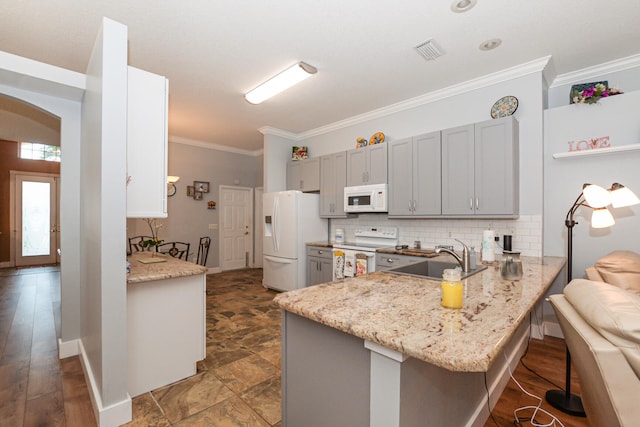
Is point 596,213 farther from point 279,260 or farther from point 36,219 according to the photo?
point 36,219

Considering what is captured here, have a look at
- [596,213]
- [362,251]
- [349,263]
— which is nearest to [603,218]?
[596,213]

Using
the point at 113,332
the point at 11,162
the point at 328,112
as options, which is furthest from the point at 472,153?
the point at 11,162

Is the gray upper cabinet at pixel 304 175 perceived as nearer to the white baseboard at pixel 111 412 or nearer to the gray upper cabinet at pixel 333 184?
the gray upper cabinet at pixel 333 184

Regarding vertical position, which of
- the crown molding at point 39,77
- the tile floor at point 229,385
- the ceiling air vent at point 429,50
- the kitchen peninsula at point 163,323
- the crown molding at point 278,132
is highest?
the ceiling air vent at point 429,50

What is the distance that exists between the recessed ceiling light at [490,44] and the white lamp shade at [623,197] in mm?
1570

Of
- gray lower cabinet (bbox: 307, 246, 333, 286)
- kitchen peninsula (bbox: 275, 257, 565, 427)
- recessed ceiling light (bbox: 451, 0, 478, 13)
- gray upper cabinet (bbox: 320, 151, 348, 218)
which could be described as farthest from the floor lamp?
gray upper cabinet (bbox: 320, 151, 348, 218)

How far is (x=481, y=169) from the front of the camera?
10.3 feet

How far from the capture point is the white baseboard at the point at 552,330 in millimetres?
3031


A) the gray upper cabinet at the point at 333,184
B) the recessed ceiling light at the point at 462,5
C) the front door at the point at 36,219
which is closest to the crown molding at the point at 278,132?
the gray upper cabinet at the point at 333,184

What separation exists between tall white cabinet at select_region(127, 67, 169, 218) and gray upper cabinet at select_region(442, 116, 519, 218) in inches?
115

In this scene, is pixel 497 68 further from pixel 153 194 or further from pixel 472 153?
pixel 153 194

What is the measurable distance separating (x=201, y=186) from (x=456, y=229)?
508 centimetres

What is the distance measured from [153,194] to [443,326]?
2000 mm

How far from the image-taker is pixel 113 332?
176 cm
